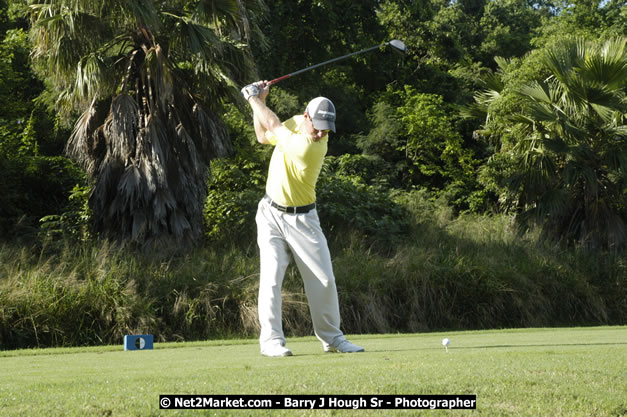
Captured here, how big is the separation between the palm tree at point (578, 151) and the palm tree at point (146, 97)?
696 cm

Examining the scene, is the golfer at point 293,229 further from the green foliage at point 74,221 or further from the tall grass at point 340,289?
the green foliage at point 74,221

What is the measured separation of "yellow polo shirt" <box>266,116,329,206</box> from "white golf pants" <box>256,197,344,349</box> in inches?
5.6

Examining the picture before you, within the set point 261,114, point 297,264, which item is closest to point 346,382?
point 297,264

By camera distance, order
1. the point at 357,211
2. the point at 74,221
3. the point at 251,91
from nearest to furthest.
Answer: the point at 251,91, the point at 74,221, the point at 357,211

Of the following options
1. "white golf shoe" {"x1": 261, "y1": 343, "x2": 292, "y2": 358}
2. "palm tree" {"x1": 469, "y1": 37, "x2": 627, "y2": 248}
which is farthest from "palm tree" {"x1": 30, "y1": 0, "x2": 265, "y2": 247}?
"white golf shoe" {"x1": 261, "y1": 343, "x2": 292, "y2": 358}

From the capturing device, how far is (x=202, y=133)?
15.7 metres

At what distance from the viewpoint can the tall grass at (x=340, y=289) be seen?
12648 mm

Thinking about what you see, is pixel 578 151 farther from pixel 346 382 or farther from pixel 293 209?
pixel 346 382

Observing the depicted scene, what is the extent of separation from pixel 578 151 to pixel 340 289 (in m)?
7.06

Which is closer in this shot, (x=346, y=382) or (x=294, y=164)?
(x=346, y=382)

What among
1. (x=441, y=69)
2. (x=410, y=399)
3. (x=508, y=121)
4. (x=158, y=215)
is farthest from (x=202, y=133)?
(x=441, y=69)

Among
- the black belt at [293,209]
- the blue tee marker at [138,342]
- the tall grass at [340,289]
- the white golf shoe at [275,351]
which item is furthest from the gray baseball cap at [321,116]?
the tall grass at [340,289]

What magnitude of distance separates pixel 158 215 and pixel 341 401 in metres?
11.0

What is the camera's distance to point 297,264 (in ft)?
23.7
